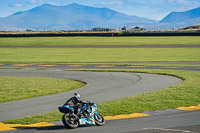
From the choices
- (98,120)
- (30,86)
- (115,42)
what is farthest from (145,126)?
(115,42)

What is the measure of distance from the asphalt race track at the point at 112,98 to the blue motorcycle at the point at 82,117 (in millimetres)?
225

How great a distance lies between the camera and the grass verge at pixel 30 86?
24.7 m

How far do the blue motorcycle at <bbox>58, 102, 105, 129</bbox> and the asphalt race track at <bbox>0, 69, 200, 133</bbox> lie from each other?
0.74 feet

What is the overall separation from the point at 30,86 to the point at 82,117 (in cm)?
1387

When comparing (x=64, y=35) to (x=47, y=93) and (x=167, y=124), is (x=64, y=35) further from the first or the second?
Answer: (x=167, y=124)

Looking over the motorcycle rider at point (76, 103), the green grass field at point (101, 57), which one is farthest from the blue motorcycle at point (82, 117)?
the green grass field at point (101, 57)

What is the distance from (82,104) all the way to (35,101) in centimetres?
729

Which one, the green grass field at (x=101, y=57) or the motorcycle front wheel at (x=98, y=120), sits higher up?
the motorcycle front wheel at (x=98, y=120)

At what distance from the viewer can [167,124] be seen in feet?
52.0

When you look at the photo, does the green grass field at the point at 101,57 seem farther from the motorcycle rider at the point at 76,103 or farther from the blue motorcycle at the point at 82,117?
the motorcycle rider at the point at 76,103

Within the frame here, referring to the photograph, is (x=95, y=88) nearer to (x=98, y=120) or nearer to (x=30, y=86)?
(x=30, y=86)

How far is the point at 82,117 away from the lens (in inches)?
597

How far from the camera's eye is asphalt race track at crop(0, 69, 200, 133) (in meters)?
15.2

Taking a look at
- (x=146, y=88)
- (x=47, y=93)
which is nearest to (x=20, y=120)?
(x=47, y=93)
